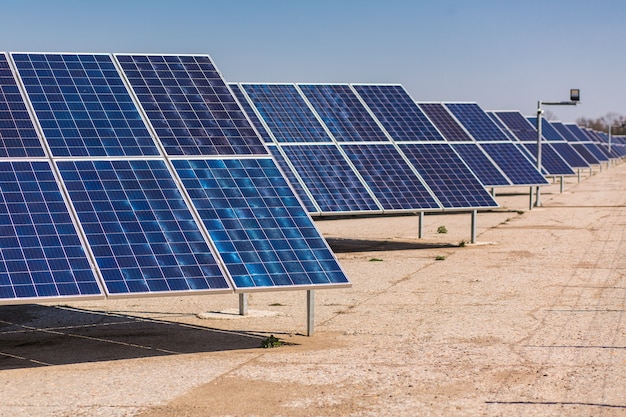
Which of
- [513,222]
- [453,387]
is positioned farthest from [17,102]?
[513,222]

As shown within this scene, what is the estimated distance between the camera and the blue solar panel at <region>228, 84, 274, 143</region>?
29391 mm

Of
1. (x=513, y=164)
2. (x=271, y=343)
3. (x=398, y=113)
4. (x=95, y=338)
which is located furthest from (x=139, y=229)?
(x=513, y=164)

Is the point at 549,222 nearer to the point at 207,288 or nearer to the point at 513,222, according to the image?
the point at 513,222

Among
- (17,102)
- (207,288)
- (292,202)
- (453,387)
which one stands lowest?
(453,387)

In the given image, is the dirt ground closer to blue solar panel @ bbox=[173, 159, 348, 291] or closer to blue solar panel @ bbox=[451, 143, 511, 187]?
blue solar panel @ bbox=[173, 159, 348, 291]

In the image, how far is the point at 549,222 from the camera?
37.9 metres

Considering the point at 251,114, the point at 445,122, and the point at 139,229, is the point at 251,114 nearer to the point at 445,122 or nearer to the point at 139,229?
the point at 139,229

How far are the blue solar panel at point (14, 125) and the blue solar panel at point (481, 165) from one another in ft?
75.2

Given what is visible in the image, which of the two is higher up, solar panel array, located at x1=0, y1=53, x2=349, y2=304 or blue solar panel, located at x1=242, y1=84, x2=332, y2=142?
blue solar panel, located at x1=242, y1=84, x2=332, y2=142

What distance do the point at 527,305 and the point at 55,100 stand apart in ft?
33.5

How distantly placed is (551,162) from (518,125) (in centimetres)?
695

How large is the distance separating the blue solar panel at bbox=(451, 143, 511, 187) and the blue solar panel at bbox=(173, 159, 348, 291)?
21564mm

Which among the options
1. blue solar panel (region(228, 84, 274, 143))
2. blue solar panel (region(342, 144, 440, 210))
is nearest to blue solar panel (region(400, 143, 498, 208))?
blue solar panel (region(342, 144, 440, 210))

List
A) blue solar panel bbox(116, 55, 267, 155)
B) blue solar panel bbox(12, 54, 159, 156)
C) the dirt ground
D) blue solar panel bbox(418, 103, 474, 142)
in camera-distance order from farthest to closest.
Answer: blue solar panel bbox(418, 103, 474, 142) → blue solar panel bbox(116, 55, 267, 155) → blue solar panel bbox(12, 54, 159, 156) → the dirt ground
